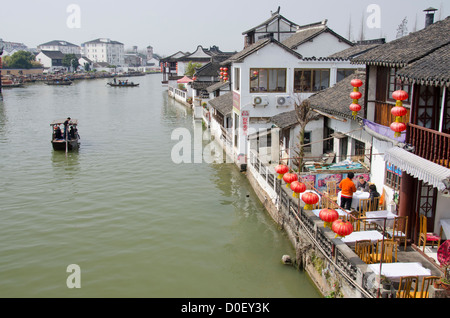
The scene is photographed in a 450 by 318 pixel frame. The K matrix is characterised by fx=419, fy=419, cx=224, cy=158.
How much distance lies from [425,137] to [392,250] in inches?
108

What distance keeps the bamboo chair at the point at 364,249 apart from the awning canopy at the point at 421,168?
1.99m

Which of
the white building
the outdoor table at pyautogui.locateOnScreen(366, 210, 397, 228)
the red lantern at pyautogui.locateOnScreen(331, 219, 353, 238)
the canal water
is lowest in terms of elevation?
the canal water

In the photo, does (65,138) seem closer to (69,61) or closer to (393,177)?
(393,177)

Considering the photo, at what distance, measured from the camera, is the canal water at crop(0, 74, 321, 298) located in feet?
38.5

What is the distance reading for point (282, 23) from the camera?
30812 millimetres

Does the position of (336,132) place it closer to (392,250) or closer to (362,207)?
(362,207)

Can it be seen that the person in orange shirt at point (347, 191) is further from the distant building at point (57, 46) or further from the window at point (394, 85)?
the distant building at point (57, 46)

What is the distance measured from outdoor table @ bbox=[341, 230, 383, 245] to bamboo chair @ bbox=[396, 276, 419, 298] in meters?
1.81

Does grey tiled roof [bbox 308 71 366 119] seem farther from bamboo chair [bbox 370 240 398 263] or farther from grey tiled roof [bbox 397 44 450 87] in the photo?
bamboo chair [bbox 370 240 398 263]

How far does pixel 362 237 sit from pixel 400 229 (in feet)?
3.81

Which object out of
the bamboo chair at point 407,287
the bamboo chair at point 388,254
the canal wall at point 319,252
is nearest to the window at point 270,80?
the canal wall at point 319,252

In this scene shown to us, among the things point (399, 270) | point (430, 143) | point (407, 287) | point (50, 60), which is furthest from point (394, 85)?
point (50, 60)

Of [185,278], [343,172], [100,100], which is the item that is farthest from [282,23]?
[100,100]

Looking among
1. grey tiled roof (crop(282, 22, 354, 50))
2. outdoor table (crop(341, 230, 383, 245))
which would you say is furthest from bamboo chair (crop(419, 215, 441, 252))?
grey tiled roof (crop(282, 22, 354, 50))
